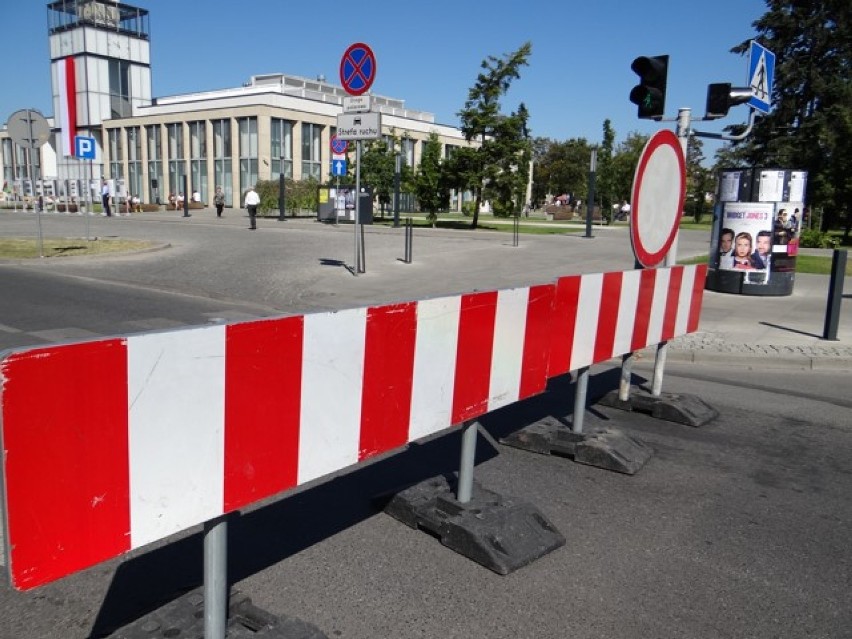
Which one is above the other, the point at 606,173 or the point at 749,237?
the point at 606,173

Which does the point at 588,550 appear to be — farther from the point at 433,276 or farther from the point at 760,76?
the point at 433,276

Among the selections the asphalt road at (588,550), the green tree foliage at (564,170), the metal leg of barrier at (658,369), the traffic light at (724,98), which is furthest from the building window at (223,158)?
the metal leg of barrier at (658,369)

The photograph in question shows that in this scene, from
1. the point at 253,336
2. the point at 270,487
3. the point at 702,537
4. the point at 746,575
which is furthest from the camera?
the point at 702,537

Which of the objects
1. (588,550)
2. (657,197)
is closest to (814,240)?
(657,197)

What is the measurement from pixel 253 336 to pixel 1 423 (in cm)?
76

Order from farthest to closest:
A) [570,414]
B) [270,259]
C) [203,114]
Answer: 1. [203,114]
2. [270,259]
3. [570,414]

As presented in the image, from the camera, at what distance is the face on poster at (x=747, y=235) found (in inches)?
497

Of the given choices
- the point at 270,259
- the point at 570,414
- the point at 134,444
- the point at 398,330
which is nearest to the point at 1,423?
the point at 134,444

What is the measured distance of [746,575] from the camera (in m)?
3.25

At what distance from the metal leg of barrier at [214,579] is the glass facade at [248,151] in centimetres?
Result: 5070

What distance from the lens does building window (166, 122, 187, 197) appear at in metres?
55.2

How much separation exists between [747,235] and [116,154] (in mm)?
59214

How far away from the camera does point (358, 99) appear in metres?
12.5

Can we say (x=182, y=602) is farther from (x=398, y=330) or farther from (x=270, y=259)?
(x=270, y=259)
